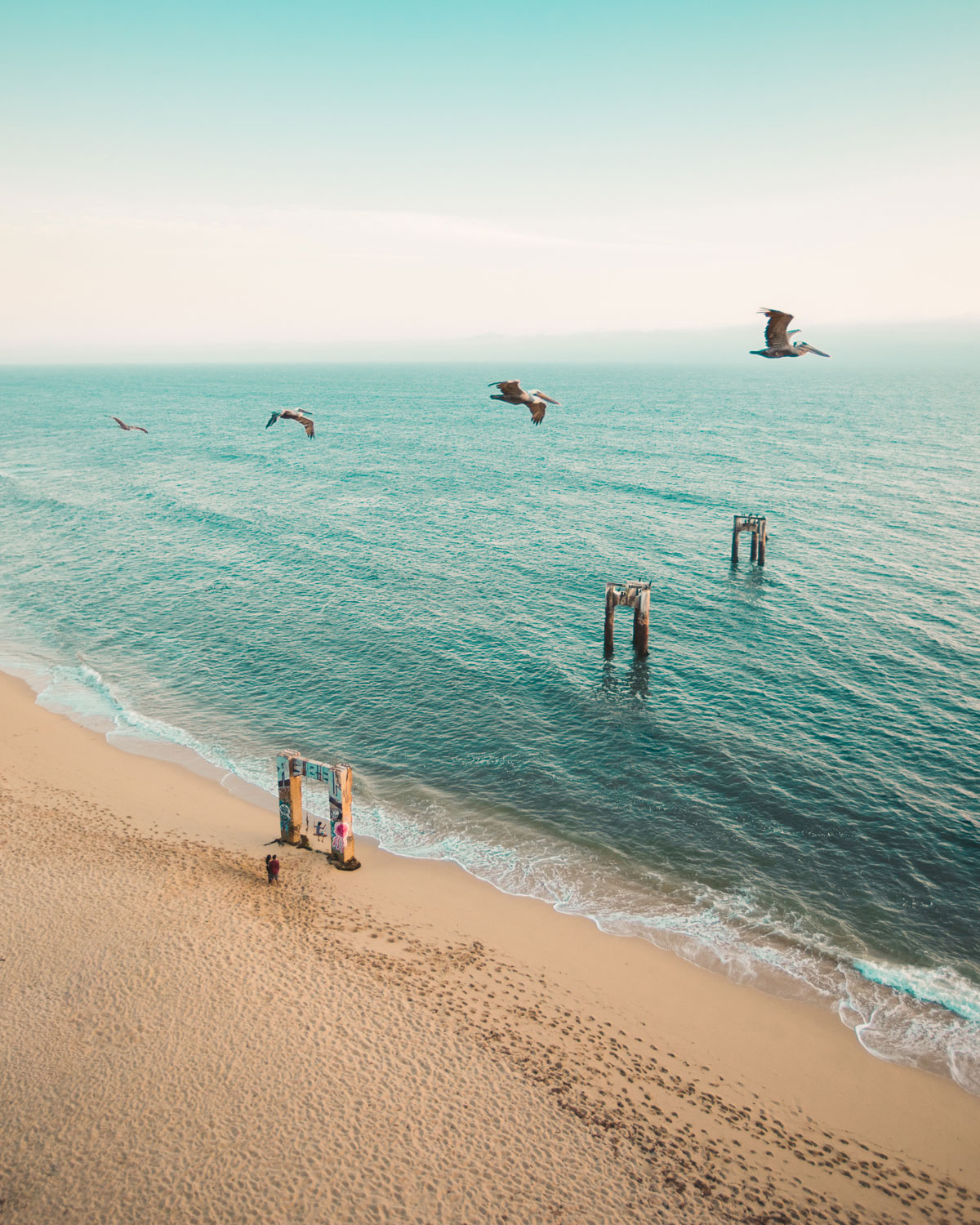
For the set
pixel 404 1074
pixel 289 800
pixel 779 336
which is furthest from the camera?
pixel 289 800

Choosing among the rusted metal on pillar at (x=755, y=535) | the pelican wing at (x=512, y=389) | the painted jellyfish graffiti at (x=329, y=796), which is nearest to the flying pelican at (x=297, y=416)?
the pelican wing at (x=512, y=389)

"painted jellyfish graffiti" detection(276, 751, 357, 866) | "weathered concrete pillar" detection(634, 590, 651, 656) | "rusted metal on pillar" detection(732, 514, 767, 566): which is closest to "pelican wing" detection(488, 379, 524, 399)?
"painted jellyfish graffiti" detection(276, 751, 357, 866)

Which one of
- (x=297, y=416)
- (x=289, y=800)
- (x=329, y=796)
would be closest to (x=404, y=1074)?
(x=329, y=796)

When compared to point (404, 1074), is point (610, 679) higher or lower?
higher

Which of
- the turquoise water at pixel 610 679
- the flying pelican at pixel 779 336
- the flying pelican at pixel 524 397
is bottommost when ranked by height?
the turquoise water at pixel 610 679

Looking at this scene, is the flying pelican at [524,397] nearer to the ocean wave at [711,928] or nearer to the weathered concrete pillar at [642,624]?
the ocean wave at [711,928]

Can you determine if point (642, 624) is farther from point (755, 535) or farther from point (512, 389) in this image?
point (512, 389)
